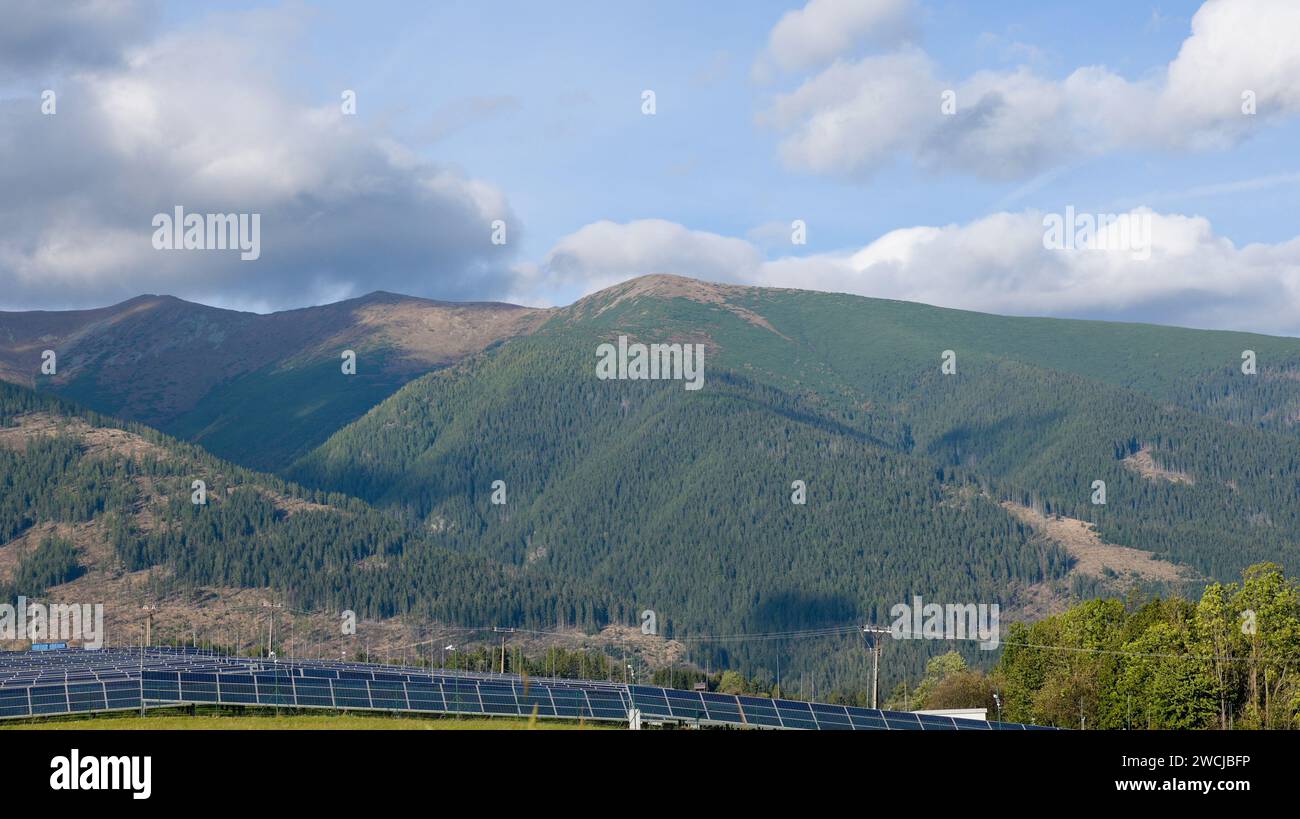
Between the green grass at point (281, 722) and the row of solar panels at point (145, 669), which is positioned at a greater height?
the green grass at point (281, 722)

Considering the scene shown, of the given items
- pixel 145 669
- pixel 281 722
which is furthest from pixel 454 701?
pixel 145 669

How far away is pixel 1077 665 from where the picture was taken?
166 m

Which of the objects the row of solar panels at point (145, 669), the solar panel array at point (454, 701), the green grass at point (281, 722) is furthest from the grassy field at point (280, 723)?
the row of solar panels at point (145, 669)

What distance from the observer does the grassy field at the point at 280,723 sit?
84188 mm

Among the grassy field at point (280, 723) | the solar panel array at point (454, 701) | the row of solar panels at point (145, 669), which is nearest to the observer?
the grassy field at point (280, 723)

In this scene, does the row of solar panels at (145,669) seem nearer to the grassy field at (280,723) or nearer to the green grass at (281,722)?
the green grass at (281,722)

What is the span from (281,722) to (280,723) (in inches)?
30.2

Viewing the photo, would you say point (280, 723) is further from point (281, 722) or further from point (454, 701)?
point (454, 701)

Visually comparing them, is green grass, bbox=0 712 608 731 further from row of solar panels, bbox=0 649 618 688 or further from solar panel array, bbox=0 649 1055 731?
row of solar panels, bbox=0 649 618 688

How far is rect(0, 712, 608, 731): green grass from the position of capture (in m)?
84.2

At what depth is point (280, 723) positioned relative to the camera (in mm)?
89188

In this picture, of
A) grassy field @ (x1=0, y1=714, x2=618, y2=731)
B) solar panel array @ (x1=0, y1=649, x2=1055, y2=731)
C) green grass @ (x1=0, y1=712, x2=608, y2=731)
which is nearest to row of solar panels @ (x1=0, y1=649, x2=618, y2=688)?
solar panel array @ (x1=0, y1=649, x2=1055, y2=731)
